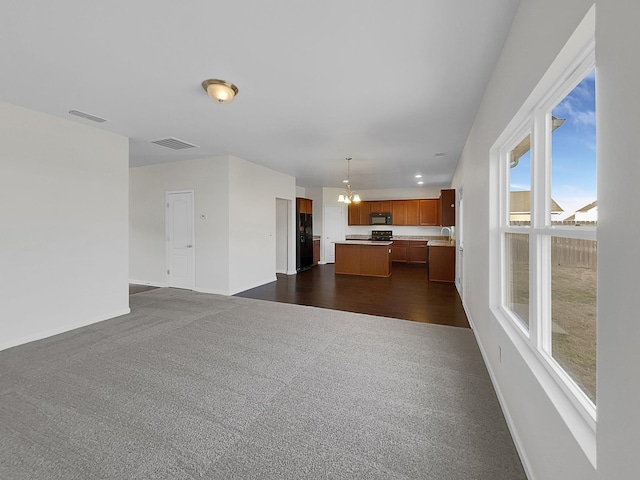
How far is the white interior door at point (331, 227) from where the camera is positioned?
31.6 feet

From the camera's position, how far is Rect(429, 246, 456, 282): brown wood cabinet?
6535 mm

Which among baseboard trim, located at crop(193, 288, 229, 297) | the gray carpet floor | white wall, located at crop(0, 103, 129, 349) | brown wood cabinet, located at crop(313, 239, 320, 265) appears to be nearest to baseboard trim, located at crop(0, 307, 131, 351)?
white wall, located at crop(0, 103, 129, 349)

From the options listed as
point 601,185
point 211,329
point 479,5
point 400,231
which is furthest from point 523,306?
point 400,231

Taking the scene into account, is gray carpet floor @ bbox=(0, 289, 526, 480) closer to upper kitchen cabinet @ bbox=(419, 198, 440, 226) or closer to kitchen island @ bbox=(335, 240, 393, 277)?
kitchen island @ bbox=(335, 240, 393, 277)

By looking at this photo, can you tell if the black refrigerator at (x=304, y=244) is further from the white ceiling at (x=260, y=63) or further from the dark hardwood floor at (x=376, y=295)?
the white ceiling at (x=260, y=63)

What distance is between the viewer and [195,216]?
555cm

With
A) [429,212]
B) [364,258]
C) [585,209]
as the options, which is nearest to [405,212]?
[429,212]

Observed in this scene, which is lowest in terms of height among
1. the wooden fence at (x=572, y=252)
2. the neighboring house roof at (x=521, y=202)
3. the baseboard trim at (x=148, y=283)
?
the baseboard trim at (x=148, y=283)

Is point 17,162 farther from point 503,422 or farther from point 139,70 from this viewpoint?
point 503,422

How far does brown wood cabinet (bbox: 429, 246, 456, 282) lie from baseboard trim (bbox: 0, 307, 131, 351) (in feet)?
19.8

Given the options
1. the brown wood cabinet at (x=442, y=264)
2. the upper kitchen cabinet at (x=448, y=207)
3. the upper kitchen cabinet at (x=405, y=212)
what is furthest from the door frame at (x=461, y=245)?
the upper kitchen cabinet at (x=405, y=212)

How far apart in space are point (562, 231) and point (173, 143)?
192 inches

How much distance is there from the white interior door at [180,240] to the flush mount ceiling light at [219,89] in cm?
333

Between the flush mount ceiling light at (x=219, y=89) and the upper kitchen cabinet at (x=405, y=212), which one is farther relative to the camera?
the upper kitchen cabinet at (x=405, y=212)
